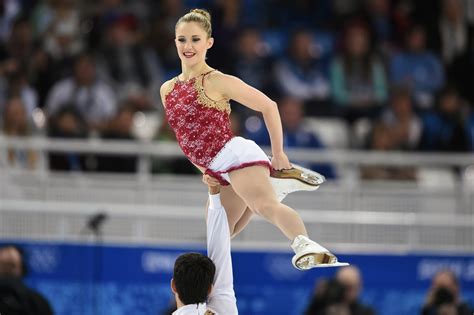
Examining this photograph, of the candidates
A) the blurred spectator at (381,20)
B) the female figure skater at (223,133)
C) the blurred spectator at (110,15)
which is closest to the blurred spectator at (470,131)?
the blurred spectator at (381,20)

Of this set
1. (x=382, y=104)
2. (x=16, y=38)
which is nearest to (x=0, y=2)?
(x=16, y=38)

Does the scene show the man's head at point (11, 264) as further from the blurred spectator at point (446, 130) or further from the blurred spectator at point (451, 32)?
the blurred spectator at point (451, 32)

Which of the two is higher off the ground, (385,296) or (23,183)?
(23,183)

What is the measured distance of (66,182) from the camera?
1072 cm

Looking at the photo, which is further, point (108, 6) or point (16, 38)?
point (108, 6)

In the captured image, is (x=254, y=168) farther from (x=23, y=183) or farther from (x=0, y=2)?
(x=0, y=2)

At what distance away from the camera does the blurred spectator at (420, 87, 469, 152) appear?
12.7 metres

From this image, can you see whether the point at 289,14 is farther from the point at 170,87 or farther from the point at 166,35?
the point at 170,87

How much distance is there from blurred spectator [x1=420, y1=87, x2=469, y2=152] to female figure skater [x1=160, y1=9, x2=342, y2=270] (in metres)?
5.90

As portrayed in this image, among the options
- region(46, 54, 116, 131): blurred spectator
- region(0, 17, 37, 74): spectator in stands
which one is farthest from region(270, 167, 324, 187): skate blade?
region(0, 17, 37, 74): spectator in stands

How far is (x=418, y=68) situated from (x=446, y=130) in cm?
128

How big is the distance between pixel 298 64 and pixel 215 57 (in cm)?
96

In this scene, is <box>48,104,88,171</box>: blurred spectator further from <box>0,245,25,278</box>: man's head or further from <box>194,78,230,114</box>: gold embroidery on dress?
<box>194,78,230,114</box>: gold embroidery on dress

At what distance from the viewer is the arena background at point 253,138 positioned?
10547mm
